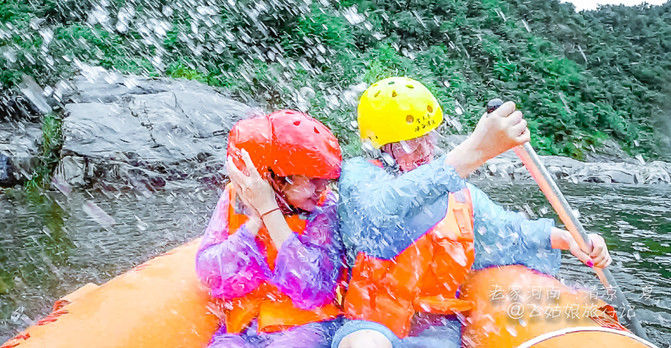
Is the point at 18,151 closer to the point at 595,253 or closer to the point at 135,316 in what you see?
the point at 135,316

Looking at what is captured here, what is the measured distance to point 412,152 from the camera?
2.26 meters

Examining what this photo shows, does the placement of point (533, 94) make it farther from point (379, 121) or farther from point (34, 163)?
point (379, 121)

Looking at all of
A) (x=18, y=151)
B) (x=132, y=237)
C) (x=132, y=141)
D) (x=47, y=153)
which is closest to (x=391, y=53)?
(x=132, y=141)

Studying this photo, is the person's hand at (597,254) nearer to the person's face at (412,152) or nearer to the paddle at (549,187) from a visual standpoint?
the paddle at (549,187)

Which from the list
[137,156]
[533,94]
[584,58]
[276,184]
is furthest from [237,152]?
[584,58]

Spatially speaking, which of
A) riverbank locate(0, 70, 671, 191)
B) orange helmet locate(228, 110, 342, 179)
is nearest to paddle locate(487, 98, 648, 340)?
orange helmet locate(228, 110, 342, 179)

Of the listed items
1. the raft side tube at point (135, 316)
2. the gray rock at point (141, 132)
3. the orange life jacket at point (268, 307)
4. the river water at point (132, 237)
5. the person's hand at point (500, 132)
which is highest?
the person's hand at point (500, 132)

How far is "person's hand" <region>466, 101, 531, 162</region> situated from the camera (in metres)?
1.78

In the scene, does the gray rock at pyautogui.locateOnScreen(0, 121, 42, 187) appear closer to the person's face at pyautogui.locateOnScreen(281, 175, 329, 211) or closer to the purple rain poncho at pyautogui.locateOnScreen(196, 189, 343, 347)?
the purple rain poncho at pyautogui.locateOnScreen(196, 189, 343, 347)

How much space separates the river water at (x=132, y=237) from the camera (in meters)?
4.21

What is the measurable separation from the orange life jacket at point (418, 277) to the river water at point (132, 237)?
2.04 m

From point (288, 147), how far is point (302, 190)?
0.18m

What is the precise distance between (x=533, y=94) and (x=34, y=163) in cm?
1471

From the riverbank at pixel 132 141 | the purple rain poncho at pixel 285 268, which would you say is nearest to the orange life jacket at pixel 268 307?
the purple rain poncho at pixel 285 268
